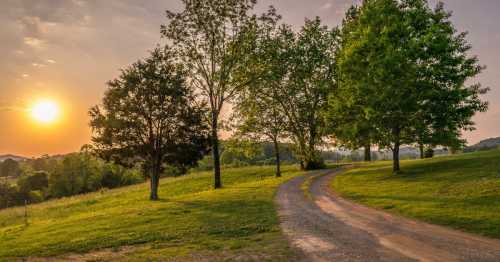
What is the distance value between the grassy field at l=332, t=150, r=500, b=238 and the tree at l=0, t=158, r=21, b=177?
18436cm

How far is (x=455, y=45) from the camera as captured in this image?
33.5 metres

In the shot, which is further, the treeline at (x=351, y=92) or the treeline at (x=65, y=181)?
the treeline at (x=65, y=181)

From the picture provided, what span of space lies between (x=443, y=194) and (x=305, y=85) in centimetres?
3286

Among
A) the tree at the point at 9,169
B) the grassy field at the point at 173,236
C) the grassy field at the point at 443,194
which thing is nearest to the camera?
the grassy field at the point at 173,236

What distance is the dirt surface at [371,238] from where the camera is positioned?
11.5 meters

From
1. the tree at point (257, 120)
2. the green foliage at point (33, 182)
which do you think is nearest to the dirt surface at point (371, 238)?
the tree at point (257, 120)

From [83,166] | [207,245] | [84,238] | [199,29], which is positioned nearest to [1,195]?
[83,166]

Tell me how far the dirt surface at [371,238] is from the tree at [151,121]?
15.3 metres

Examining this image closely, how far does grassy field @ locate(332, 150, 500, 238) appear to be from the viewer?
1608cm

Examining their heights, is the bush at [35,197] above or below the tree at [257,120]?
below

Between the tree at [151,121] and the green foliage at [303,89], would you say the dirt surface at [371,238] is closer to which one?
the tree at [151,121]

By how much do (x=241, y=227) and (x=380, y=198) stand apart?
34.4 ft

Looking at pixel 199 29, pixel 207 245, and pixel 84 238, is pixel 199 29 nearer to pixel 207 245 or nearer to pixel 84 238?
pixel 84 238

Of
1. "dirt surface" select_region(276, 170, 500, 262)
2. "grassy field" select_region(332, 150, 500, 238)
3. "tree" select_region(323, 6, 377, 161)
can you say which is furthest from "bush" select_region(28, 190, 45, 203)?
"dirt surface" select_region(276, 170, 500, 262)
